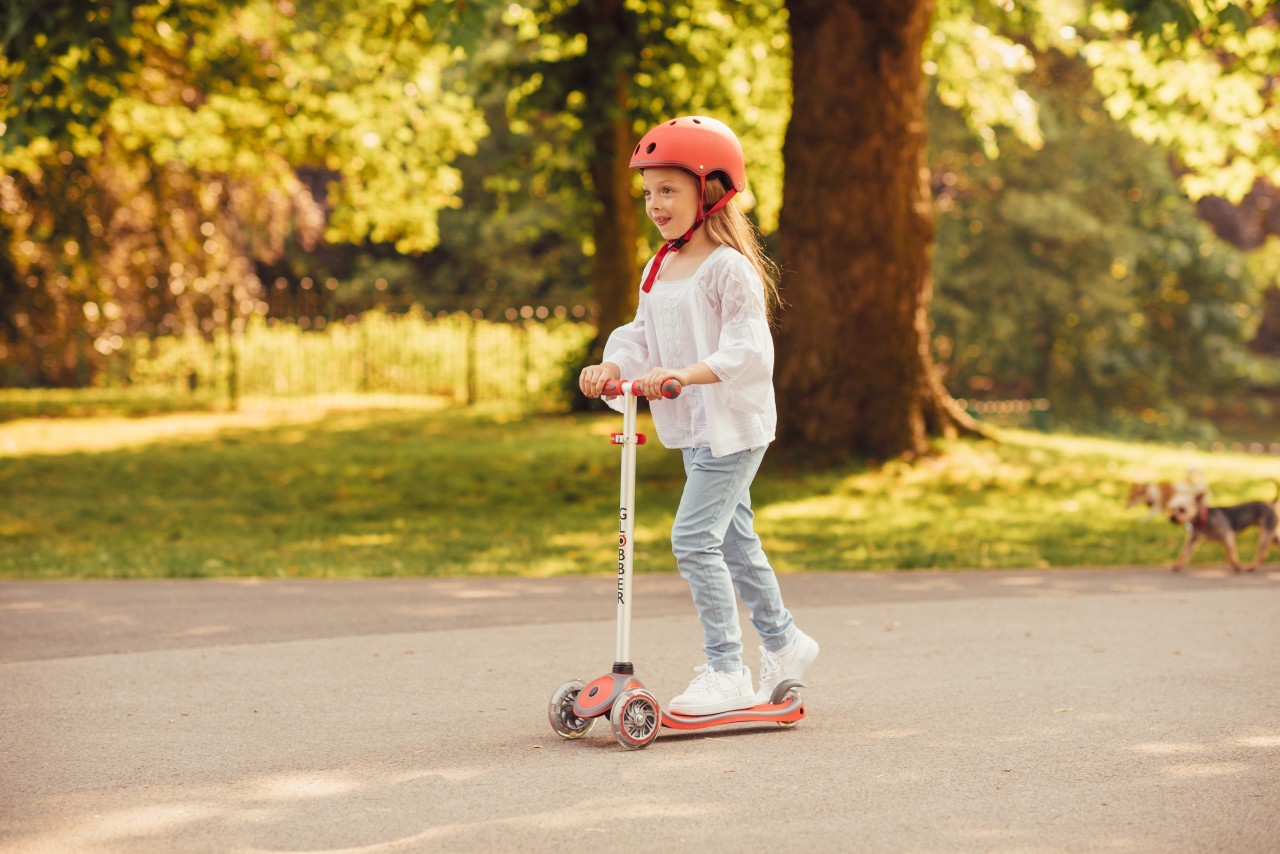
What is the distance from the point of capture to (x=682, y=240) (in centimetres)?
478

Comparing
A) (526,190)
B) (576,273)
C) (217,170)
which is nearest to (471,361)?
(526,190)

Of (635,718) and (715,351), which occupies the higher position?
(715,351)

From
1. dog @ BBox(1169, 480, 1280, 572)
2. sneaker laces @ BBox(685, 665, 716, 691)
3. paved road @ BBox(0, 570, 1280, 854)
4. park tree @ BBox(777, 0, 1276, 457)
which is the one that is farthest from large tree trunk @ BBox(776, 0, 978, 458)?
sneaker laces @ BBox(685, 665, 716, 691)

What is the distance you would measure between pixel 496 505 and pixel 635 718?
773 centimetres

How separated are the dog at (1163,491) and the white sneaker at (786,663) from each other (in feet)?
13.8

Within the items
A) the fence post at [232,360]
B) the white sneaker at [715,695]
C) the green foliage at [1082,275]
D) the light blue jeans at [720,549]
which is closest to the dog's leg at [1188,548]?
the light blue jeans at [720,549]

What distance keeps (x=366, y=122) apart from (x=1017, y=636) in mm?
15832

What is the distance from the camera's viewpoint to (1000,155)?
103 feet

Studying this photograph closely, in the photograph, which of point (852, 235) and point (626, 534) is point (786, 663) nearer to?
point (626, 534)

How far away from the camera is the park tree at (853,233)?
12.8 meters

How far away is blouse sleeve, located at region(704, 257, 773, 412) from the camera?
177 inches

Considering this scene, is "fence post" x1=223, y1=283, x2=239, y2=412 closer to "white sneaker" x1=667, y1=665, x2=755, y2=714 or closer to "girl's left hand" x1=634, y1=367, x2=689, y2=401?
"white sneaker" x1=667, y1=665, x2=755, y2=714

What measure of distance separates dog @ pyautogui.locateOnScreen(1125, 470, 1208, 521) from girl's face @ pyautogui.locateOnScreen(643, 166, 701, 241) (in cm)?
A: 479

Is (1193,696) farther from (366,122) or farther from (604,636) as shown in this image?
(366,122)
